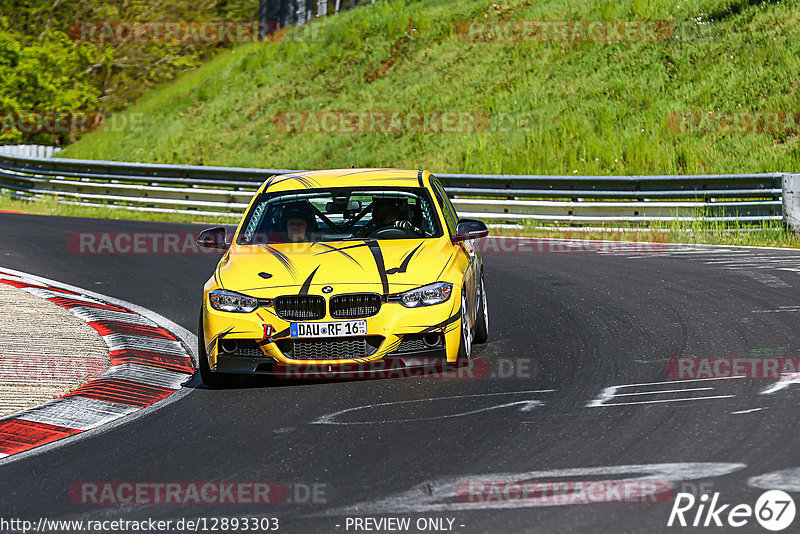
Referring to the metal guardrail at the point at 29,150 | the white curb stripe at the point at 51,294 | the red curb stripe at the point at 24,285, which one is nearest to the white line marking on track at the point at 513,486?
the white curb stripe at the point at 51,294

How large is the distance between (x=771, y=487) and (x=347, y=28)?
3722cm

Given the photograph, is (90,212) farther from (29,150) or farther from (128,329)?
(128,329)

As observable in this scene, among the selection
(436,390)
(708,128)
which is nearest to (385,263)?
(436,390)

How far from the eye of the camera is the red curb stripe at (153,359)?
8648mm

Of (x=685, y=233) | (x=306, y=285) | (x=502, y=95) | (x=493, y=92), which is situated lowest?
(x=306, y=285)

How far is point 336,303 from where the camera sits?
295 inches

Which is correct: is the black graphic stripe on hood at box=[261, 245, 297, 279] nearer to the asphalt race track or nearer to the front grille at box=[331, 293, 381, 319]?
the front grille at box=[331, 293, 381, 319]

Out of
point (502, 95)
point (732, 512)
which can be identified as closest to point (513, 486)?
point (732, 512)

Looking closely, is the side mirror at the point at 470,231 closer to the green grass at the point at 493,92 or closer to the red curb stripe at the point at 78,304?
the red curb stripe at the point at 78,304

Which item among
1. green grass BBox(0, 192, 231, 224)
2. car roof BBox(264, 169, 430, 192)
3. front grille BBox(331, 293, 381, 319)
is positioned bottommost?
front grille BBox(331, 293, 381, 319)

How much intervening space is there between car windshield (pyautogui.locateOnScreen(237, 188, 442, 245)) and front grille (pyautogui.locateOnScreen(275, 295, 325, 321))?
119cm

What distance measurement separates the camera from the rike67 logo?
4.48m

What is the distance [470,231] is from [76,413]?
129 inches

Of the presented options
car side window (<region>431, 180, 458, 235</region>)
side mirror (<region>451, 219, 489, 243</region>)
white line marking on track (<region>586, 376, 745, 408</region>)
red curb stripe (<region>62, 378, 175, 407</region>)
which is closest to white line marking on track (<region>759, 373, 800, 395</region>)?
white line marking on track (<region>586, 376, 745, 408</region>)
